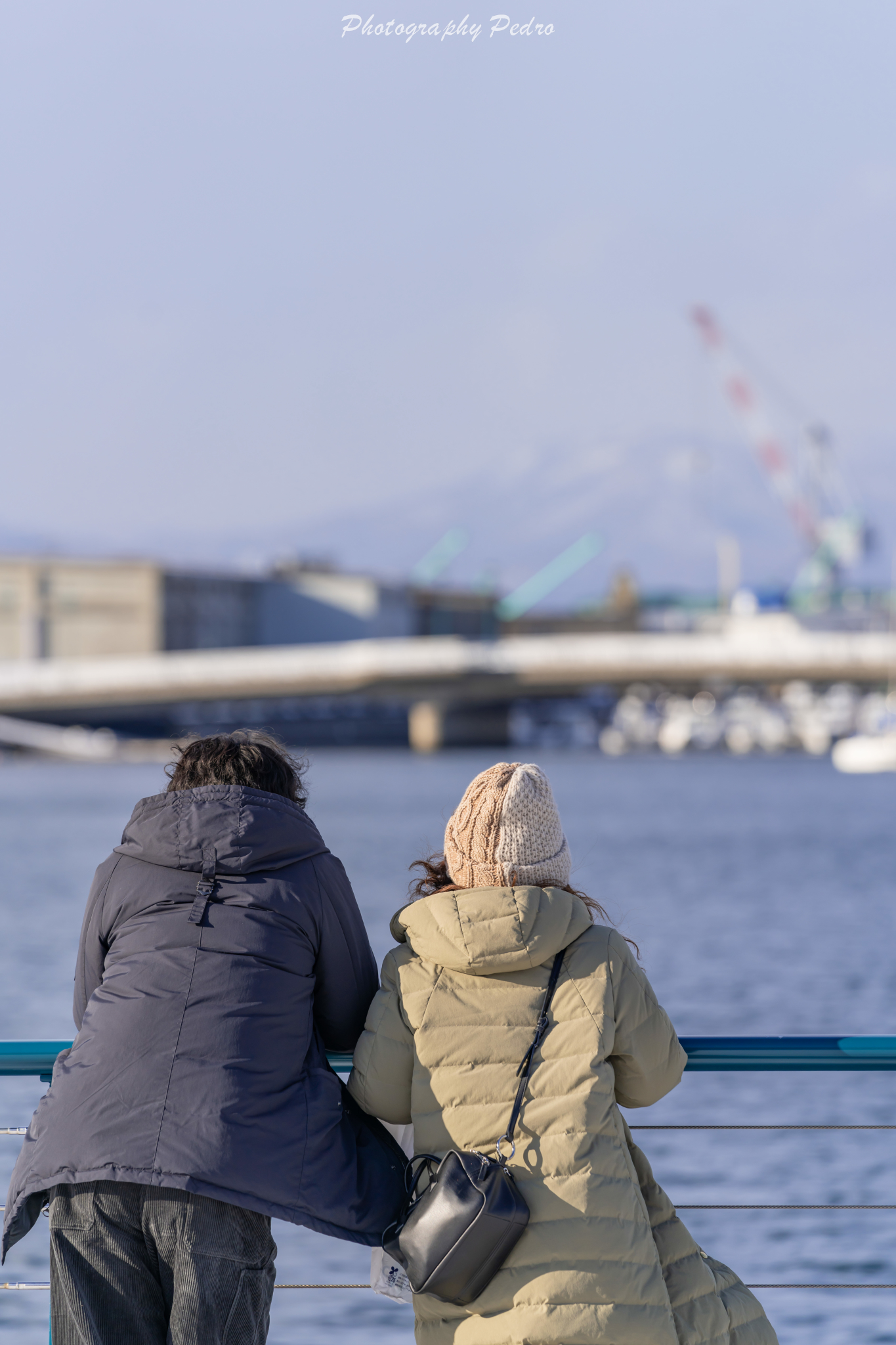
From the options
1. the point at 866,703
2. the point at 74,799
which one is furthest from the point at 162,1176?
the point at 866,703

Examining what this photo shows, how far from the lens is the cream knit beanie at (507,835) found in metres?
1.94

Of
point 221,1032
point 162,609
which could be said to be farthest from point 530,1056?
point 162,609

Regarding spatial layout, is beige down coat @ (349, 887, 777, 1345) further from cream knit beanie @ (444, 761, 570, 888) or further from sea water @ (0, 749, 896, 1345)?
sea water @ (0, 749, 896, 1345)

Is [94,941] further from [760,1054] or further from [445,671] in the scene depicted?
[445,671]

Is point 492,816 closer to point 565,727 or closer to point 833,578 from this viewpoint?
point 565,727

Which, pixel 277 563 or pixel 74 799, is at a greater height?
pixel 277 563

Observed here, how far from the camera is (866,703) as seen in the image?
7656cm

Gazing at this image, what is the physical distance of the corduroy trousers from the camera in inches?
74.2

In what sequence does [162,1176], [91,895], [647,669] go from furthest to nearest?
[647,669] < [91,895] < [162,1176]

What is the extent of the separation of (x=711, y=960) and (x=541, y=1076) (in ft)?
49.5

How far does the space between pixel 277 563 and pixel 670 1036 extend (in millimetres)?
70313

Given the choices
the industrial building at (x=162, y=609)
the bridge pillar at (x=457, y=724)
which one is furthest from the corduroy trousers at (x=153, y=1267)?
the bridge pillar at (x=457, y=724)

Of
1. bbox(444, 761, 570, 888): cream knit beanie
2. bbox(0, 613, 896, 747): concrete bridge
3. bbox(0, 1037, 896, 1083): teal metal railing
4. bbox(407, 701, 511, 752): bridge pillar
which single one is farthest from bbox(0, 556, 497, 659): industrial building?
bbox(444, 761, 570, 888): cream knit beanie

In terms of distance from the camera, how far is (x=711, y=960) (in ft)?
54.4
